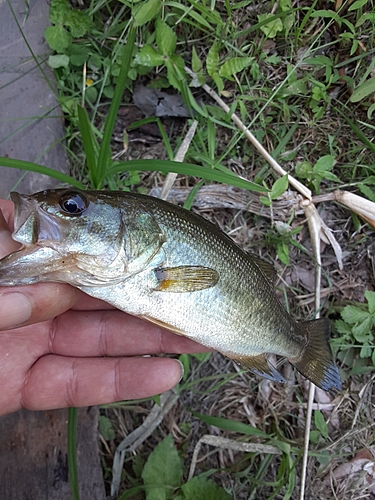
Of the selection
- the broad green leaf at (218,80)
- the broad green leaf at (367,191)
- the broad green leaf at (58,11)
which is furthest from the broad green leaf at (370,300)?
the broad green leaf at (58,11)

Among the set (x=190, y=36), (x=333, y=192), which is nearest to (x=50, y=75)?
(x=190, y=36)

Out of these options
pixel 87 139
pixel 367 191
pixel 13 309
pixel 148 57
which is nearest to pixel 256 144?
pixel 367 191

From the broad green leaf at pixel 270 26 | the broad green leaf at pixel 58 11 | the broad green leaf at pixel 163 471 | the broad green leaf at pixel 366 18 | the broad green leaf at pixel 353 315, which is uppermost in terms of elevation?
the broad green leaf at pixel 58 11

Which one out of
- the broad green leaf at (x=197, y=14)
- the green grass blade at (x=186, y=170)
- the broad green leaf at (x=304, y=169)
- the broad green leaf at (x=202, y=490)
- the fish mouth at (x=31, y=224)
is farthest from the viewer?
the broad green leaf at (x=304, y=169)

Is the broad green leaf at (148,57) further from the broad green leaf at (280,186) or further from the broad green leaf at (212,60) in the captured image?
the broad green leaf at (280,186)

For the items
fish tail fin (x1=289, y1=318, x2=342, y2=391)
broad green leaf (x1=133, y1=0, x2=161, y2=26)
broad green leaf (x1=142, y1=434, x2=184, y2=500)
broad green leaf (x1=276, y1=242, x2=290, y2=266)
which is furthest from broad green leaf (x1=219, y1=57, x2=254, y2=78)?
broad green leaf (x1=142, y1=434, x2=184, y2=500)

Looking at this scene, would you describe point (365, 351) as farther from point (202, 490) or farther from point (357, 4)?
point (357, 4)
